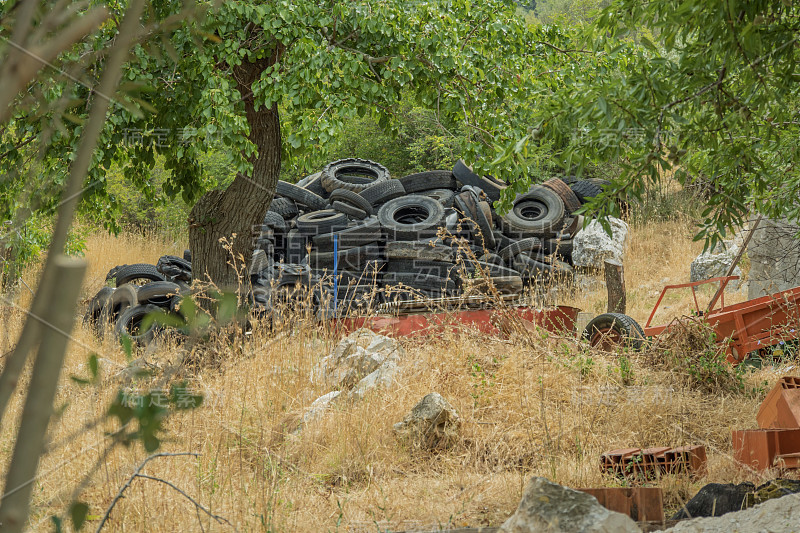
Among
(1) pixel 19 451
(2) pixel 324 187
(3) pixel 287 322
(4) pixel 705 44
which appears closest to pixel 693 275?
(2) pixel 324 187

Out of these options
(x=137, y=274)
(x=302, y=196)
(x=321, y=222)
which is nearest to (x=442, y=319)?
(x=321, y=222)

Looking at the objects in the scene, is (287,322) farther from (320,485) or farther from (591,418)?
(591,418)

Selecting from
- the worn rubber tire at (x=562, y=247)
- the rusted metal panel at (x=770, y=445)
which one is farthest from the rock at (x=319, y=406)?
the worn rubber tire at (x=562, y=247)

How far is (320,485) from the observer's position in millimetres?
4004

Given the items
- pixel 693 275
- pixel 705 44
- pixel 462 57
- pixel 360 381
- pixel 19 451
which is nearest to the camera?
pixel 19 451

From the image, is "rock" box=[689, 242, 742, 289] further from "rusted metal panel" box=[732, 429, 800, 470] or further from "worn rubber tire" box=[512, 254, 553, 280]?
"rusted metal panel" box=[732, 429, 800, 470]

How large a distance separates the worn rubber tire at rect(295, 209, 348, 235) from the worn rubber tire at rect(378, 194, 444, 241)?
71cm

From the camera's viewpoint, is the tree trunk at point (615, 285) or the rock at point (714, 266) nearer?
the tree trunk at point (615, 285)

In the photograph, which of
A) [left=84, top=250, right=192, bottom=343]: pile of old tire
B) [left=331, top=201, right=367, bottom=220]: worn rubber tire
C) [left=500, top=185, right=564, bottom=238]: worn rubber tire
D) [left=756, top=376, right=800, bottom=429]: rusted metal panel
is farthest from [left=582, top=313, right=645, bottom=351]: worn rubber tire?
[left=331, top=201, right=367, bottom=220]: worn rubber tire

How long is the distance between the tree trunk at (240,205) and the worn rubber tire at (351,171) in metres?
5.71

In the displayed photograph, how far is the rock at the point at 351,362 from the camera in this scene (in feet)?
18.5

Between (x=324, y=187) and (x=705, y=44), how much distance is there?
11.1 meters

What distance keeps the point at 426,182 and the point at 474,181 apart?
958 mm

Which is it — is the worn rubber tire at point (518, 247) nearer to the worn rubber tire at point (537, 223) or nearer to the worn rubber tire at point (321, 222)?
the worn rubber tire at point (537, 223)
